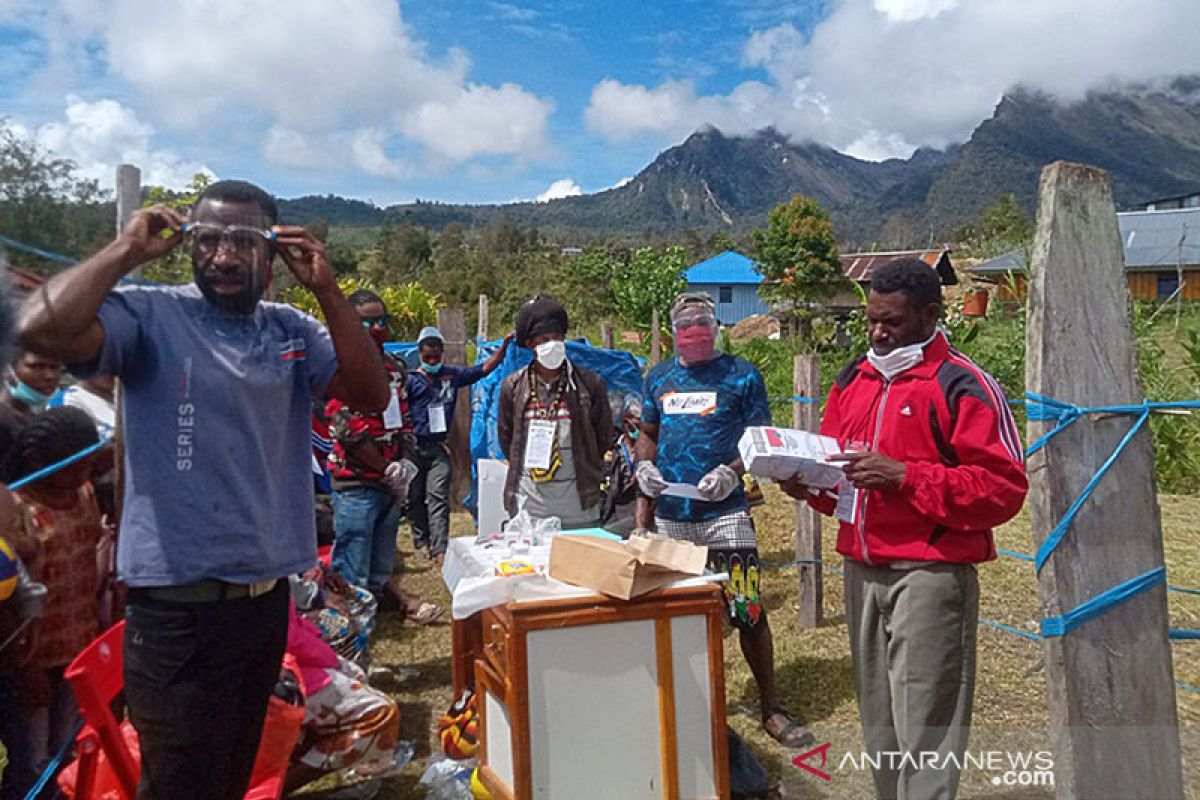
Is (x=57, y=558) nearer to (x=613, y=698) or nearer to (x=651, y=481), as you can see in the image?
(x=613, y=698)

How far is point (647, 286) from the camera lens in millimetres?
31562

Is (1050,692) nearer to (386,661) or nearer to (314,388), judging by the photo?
(314,388)

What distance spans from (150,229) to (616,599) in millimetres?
1652

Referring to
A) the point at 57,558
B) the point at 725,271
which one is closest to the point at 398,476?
the point at 57,558

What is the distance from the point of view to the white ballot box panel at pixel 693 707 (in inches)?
104

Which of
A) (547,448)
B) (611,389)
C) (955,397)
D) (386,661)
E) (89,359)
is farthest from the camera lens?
(611,389)

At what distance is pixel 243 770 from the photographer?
198cm

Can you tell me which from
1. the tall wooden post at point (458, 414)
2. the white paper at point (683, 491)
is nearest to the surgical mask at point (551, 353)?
the white paper at point (683, 491)

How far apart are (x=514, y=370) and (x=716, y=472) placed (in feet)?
10.1

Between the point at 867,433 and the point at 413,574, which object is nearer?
the point at 867,433

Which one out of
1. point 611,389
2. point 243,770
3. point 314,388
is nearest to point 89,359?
point 314,388

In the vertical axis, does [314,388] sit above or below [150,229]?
below

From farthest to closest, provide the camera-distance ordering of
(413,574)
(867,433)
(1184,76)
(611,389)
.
Result: 1. (1184,76)
2. (611,389)
3. (413,574)
4. (867,433)

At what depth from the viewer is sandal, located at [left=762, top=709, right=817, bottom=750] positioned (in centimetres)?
351
